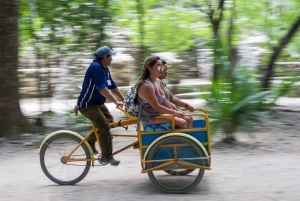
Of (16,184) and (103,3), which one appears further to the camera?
(103,3)

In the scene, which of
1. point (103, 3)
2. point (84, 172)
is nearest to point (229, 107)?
point (84, 172)

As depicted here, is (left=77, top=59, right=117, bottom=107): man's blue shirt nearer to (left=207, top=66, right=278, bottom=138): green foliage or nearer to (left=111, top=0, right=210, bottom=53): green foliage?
(left=207, top=66, right=278, bottom=138): green foliage

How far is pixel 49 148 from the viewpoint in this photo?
606cm

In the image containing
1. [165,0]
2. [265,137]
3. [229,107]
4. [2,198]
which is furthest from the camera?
[165,0]

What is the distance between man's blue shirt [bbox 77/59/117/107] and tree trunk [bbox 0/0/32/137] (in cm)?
351

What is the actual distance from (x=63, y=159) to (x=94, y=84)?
111 cm

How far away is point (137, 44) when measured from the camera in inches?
460

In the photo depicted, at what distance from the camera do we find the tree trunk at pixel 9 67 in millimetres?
8875

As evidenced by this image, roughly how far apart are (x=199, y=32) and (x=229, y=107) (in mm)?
4003

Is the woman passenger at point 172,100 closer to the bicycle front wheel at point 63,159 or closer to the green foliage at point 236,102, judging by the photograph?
the bicycle front wheel at point 63,159

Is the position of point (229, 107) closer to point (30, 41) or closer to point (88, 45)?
point (88, 45)

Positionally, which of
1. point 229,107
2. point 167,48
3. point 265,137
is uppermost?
point 167,48

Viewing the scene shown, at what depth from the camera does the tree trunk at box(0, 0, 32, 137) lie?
29.1 feet

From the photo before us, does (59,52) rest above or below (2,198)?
above
